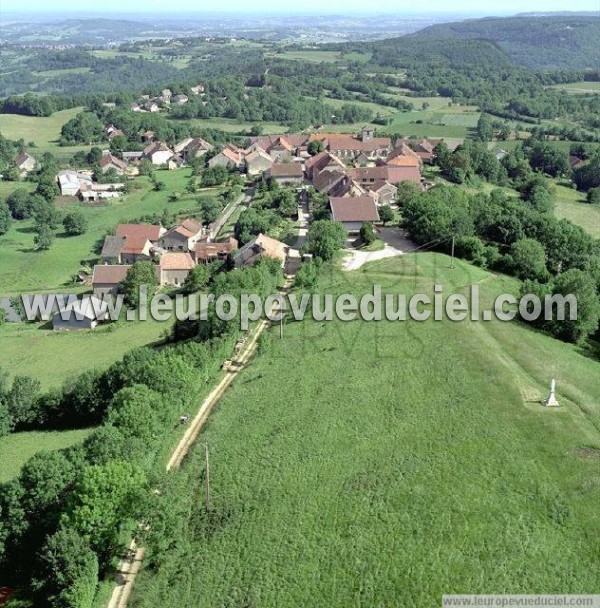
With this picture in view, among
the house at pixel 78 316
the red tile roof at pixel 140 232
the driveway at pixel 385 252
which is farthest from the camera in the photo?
the red tile roof at pixel 140 232

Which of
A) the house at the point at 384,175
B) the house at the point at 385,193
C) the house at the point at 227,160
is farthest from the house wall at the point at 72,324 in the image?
the house at the point at 227,160

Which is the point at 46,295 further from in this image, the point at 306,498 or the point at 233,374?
the point at 306,498

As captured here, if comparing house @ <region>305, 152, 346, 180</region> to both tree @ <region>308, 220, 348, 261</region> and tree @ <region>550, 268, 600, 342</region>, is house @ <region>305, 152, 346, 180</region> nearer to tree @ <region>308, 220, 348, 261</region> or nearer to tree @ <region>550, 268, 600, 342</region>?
tree @ <region>308, 220, 348, 261</region>

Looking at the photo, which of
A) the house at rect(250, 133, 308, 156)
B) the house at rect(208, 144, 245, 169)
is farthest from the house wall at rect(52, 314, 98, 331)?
the house at rect(250, 133, 308, 156)

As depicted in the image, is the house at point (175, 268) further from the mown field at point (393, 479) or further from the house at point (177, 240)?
the mown field at point (393, 479)

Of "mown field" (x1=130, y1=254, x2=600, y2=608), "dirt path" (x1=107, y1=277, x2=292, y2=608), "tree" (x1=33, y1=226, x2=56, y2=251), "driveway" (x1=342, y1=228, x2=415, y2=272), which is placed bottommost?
"tree" (x1=33, y1=226, x2=56, y2=251)

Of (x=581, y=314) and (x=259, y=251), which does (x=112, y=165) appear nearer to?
(x=259, y=251)

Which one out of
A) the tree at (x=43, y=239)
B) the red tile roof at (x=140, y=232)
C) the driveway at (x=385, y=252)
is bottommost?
the tree at (x=43, y=239)
